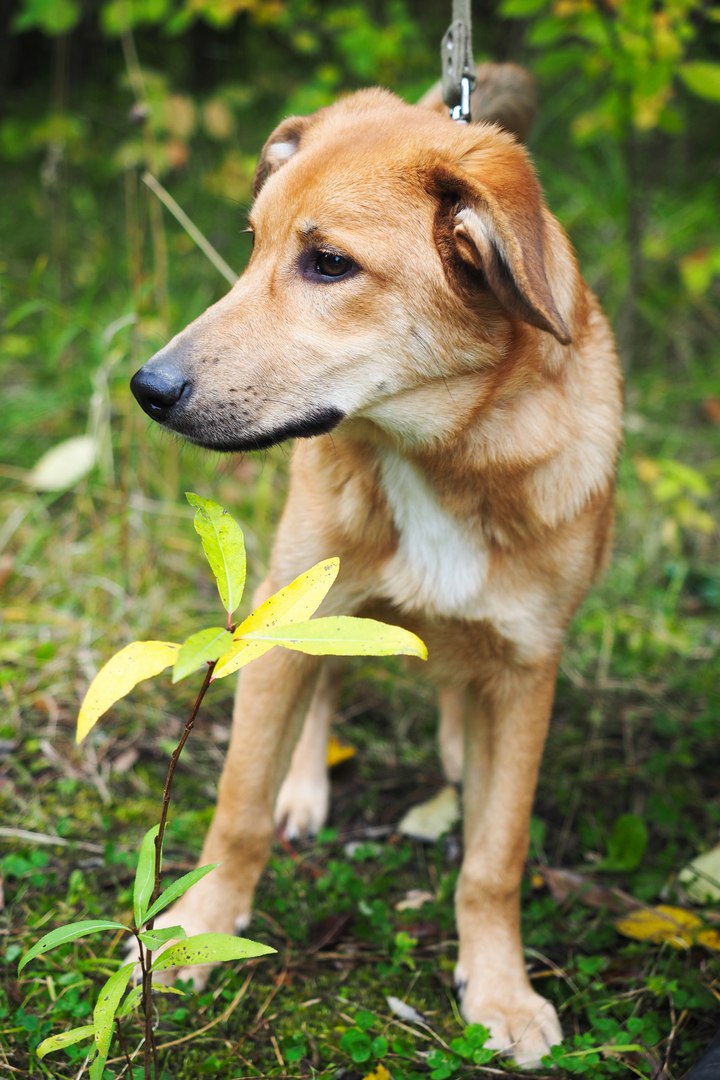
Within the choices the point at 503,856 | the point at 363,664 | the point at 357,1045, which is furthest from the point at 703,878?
the point at 363,664

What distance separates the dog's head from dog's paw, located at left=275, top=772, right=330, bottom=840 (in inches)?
49.2

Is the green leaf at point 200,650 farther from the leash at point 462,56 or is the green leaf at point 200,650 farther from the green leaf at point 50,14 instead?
the green leaf at point 50,14

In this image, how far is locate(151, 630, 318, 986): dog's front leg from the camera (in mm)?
2277

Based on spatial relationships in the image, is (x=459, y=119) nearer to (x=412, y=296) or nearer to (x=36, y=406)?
(x=412, y=296)

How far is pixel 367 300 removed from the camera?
1.98 metres

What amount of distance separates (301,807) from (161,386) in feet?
4.75

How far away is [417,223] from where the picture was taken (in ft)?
6.47

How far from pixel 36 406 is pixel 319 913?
280cm

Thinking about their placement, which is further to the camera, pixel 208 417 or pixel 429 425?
pixel 429 425

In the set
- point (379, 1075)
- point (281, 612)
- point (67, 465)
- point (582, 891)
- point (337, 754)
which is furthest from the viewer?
point (67, 465)

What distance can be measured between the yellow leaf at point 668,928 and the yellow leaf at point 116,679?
152cm

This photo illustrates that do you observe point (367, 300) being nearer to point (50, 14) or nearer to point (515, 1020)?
point (515, 1020)

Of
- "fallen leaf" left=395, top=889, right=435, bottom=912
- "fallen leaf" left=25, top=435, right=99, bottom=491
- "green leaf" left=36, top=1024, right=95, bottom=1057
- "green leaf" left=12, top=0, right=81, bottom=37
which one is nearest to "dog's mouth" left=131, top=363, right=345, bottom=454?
"green leaf" left=36, top=1024, right=95, bottom=1057

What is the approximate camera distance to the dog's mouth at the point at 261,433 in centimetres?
192
